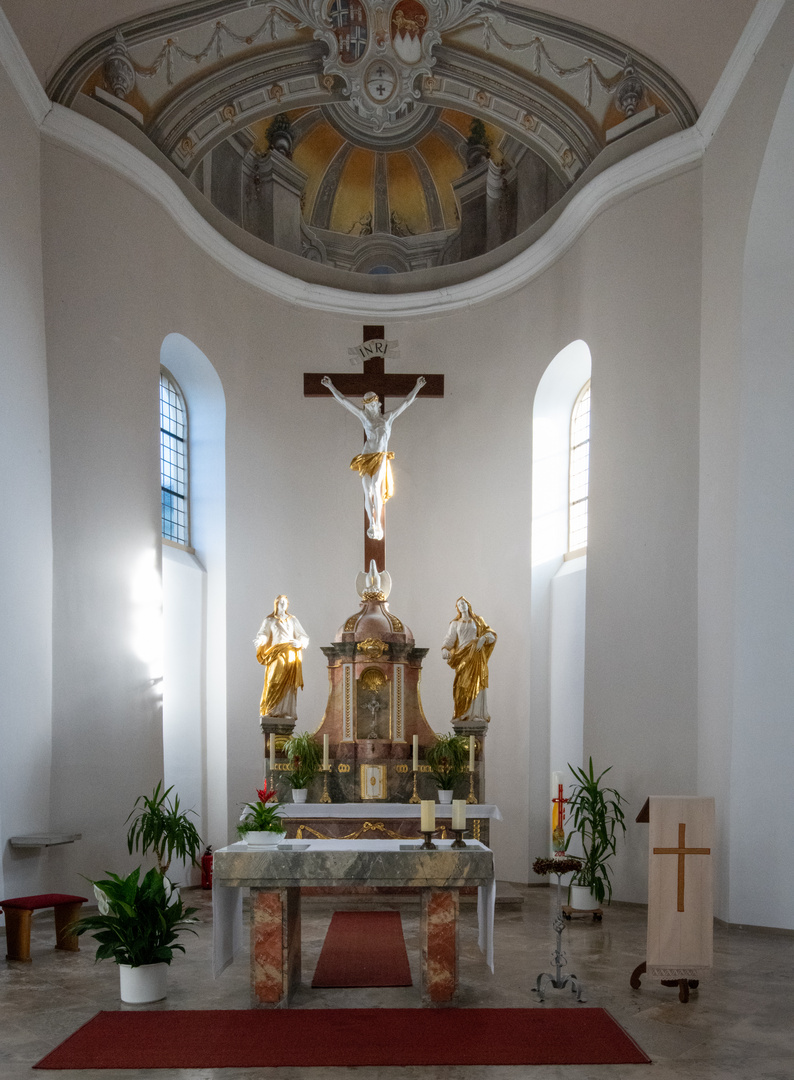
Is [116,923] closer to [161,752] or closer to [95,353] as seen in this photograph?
[161,752]

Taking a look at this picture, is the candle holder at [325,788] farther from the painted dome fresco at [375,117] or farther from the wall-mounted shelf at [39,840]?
the painted dome fresco at [375,117]

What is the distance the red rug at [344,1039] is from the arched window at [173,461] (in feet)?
23.3

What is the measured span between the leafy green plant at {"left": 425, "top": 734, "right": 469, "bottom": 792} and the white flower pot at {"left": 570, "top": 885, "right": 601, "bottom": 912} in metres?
1.60

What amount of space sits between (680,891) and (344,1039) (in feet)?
7.42

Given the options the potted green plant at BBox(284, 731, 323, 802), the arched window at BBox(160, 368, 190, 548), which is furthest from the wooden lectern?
the arched window at BBox(160, 368, 190, 548)

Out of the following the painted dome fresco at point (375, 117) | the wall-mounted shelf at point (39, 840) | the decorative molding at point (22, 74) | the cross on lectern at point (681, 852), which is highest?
the painted dome fresco at point (375, 117)

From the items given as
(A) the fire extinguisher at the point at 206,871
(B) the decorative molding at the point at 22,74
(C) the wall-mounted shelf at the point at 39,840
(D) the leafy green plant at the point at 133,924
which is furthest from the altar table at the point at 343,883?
(B) the decorative molding at the point at 22,74

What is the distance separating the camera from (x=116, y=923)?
20.6 ft

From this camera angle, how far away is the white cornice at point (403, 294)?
9.27 m

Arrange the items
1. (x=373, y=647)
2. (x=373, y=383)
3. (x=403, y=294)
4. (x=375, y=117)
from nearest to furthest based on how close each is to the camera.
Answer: (x=373, y=647) → (x=373, y=383) → (x=375, y=117) → (x=403, y=294)

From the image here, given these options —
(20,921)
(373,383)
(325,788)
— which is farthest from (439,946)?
(373,383)

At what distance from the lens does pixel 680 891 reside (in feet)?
21.0

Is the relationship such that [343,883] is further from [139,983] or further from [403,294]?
[403,294]

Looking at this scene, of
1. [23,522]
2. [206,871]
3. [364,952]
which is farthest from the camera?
[206,871]
